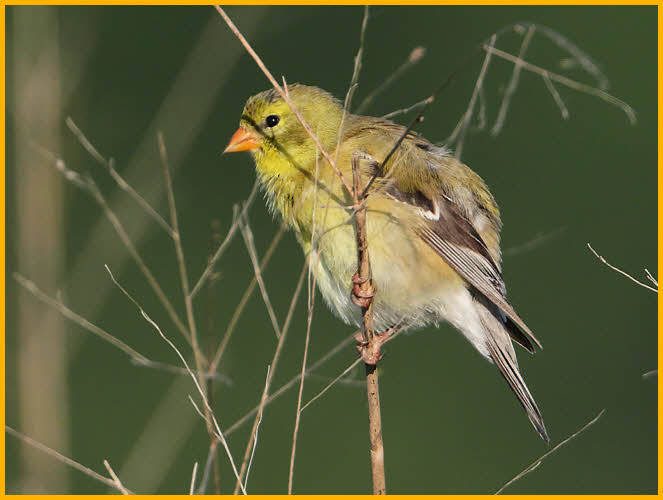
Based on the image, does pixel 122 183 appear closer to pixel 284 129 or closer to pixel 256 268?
pixel 256 268

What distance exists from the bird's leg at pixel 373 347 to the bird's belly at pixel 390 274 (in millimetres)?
73

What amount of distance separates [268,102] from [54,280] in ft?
3.39

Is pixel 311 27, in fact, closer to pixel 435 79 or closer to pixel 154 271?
pixel 435 79

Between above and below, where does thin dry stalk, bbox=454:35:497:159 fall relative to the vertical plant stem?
above

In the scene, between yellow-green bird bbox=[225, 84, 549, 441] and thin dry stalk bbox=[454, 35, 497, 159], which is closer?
thin dry stalk bbox=[454, 35, 497, 159]

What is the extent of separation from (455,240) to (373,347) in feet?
2.47

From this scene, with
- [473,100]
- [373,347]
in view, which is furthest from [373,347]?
[473,100]

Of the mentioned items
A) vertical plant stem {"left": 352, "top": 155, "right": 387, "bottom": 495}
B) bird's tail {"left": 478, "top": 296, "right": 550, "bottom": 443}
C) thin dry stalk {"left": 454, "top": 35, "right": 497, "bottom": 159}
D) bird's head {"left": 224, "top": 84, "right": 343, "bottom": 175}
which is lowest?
bird's tail {"left": 478, "top": 296, "right": 550, "bottom": 443}

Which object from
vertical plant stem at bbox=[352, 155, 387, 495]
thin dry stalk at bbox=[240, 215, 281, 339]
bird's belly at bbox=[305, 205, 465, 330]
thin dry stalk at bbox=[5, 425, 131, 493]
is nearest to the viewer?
thin dry stalk at bbox=[5, 425, 131, 493]

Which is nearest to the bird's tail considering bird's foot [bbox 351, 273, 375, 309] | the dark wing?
the dark wing

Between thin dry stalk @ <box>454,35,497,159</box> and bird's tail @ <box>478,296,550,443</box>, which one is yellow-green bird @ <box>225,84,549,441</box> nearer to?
bird's tail @ <box>478,296,550,443</box>

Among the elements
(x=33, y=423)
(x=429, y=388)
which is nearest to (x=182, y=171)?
(x=429, y=388)

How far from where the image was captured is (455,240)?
9.93 ft

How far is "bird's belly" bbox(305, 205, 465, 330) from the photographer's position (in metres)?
2.88
